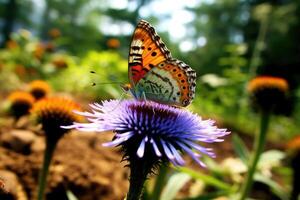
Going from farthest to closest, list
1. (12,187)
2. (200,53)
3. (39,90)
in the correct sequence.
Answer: (200,53)
(39,90)
(12,187)

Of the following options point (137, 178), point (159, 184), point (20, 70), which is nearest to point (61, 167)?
point (159, 184)

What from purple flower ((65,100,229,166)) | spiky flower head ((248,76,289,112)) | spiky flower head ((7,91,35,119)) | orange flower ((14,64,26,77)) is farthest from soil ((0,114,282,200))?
orange flower ((14,64,26,77))

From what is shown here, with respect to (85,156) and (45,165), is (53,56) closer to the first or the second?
(85,156)

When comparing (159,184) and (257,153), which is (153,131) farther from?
(257,153)

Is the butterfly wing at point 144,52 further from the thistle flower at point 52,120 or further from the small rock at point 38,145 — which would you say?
the small rock at point 38,145

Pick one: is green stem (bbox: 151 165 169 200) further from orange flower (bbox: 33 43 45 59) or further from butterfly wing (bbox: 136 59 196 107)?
orange flower (bbox: 33 43 45 59)

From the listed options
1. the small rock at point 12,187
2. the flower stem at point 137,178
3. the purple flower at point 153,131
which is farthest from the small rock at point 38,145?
the flower stem at point 137,178
